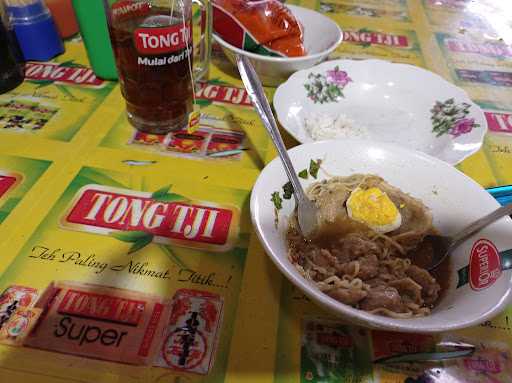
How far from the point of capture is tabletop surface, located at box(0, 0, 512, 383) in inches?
22.9

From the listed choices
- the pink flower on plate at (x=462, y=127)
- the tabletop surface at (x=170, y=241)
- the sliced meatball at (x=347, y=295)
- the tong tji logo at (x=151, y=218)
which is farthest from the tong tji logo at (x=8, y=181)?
the pink flower on plate at (x=462, y=127)

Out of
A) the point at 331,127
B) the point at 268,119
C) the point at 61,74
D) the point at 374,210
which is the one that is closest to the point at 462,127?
the point at 331,127

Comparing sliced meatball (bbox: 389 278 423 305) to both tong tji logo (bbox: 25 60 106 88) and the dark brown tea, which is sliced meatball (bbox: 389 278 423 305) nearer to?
the dark brown tea

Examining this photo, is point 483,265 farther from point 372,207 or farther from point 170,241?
point 170,241

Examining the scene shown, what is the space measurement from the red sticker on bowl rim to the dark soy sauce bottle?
1.22m

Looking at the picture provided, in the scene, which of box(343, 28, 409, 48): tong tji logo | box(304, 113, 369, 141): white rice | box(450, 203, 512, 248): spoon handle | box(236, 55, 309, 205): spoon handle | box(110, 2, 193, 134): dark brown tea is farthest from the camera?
box(343, 28, 409, 48): tong tji logo

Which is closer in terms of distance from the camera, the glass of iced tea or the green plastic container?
the glass of iced tea

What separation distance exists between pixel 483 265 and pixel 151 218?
62cm

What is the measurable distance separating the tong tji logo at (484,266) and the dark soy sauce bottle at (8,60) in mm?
1223

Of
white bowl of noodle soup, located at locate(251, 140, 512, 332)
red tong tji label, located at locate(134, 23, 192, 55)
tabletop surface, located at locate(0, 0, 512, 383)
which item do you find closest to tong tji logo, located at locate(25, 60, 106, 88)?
tabletop surface, located at locate(0, 0, 512, 383)

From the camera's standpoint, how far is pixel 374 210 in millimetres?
759

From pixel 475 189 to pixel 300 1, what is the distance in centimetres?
143

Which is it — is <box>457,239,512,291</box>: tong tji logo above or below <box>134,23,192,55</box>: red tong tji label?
below

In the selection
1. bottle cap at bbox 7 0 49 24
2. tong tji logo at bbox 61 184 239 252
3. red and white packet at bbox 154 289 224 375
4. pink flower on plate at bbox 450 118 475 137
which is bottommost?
red and white packet at bbox 154 289 224 375
